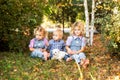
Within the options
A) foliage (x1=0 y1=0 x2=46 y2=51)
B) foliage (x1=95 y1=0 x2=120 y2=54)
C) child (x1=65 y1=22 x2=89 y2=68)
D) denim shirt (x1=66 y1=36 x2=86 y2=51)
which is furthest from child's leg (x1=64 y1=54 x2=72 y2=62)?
foliage (x1=0 y1=0 x2=46 y2=51)

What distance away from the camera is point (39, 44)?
8430 millimetres

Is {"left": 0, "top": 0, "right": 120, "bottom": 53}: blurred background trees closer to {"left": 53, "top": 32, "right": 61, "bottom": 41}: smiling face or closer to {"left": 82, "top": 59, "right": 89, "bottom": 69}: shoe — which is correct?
{"left": 82, "top": 59, "right": 89, "bottom": 69}: shoe

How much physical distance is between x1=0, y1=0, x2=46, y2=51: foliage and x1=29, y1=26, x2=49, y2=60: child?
0.92 meters

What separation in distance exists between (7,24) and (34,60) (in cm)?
161

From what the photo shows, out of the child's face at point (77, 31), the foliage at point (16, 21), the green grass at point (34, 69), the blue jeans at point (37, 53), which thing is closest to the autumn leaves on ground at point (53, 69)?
the green grass at point (34, 69)

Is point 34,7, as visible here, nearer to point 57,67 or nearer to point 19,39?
point 19,39

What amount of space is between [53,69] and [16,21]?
2.30 metres

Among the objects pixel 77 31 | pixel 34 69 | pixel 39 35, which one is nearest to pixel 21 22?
pixel 39 35

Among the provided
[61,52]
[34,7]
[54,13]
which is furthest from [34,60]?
[54,13]

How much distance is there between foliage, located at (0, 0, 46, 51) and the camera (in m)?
9.12

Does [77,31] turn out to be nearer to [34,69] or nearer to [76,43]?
[76,43]

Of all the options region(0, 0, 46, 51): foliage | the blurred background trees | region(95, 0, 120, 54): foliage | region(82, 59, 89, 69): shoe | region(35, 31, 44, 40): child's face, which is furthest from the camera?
region(0, 0, 46, 51): foliage

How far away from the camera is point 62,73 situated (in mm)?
7266

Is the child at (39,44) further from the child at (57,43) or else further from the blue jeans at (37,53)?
the child at (57,43)
